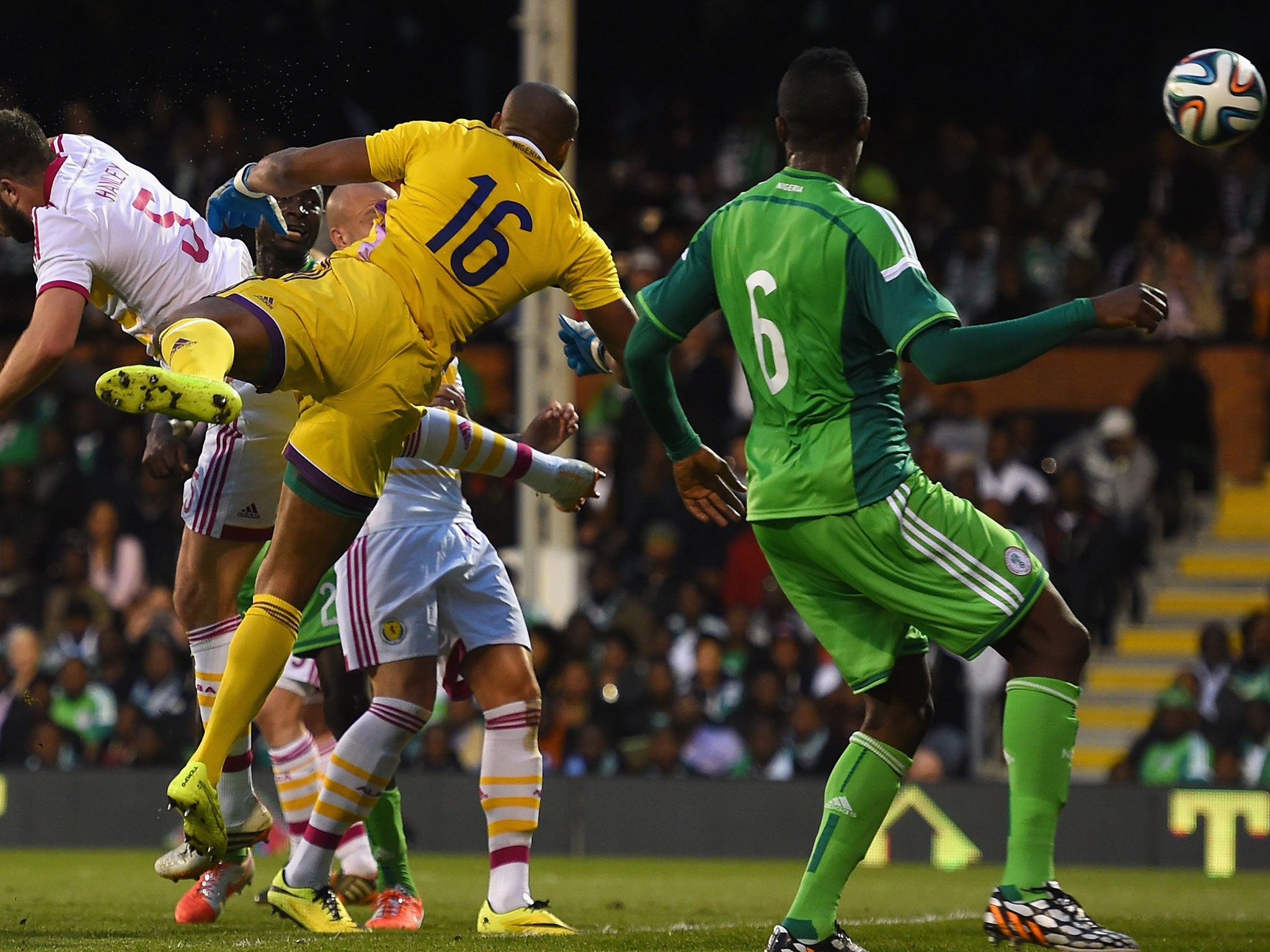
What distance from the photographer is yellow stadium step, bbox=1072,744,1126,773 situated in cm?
1466

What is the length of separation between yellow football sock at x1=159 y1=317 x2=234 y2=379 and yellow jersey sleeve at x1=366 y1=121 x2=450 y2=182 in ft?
3.00

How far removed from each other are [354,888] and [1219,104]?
431 cm

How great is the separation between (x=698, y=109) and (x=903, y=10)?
8.82 ft

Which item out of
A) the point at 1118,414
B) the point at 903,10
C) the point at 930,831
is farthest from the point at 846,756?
the point at 903,10

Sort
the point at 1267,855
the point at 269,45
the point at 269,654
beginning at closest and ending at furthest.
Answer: the point at 269,654 → the point at 269,45 → the point at 1267,855

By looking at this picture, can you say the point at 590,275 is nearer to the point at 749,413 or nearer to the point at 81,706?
the point at 81,706

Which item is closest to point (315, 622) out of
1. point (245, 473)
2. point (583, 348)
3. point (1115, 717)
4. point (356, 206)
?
point (245, 473)

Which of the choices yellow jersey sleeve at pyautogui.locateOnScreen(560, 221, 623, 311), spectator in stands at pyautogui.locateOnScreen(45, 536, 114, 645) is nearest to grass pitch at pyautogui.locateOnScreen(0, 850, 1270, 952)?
yellow jersey sleeve at pyautogui.locateOnScreen(560, 221, 623, 311)

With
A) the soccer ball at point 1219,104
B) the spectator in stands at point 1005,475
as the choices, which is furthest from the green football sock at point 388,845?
the spectator in stands at point 1005,475

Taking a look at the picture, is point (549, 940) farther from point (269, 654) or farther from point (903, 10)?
point (903, 10)

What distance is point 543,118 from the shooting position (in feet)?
20.0

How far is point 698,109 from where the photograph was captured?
20.3 metres

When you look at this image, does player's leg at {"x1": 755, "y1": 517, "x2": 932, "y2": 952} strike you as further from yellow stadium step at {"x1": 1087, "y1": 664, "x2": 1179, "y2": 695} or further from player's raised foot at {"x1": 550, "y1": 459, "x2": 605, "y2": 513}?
yellow stadium step at {"x1": 1087, "y1": 664, "x2": 1179, "y2": 695}

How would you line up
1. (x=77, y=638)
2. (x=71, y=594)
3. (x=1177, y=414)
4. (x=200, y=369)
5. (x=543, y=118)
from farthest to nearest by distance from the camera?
(x=1177, y=414) < (x=71, y=594) < (x=77, y=638) < (x=543, y=118) < (x=200, y=369)
